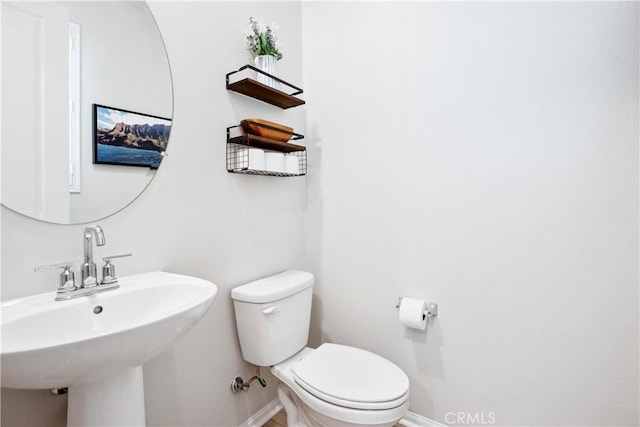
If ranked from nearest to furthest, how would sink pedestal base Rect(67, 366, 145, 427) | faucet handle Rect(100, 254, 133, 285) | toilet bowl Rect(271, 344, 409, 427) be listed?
sink pedestal base Rect(67, 366, 145, 427) → faucet handle Rect(100, 254, 133, 285) → toilet bowl Rect(271, 344, 409, 427)

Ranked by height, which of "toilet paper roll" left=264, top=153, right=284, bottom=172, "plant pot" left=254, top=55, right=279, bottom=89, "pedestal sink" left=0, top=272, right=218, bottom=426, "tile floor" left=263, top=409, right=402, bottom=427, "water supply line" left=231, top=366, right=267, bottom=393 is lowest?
"tile floor" left=263, top=409, right=402, bottom=427

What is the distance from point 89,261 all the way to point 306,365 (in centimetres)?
87

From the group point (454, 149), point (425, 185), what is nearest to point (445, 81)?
point (454, 149)

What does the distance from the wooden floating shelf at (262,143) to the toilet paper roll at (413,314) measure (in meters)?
0.90

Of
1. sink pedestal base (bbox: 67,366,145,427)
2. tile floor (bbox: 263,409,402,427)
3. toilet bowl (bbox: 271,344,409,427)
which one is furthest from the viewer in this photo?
tile floor (bbox: 263,409,402,427)

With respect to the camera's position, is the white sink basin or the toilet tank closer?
the white sink basin

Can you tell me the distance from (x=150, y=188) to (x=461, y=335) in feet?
4.52

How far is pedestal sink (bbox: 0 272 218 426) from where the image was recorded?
0.60 metres

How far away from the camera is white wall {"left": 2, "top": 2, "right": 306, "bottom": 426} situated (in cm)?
89

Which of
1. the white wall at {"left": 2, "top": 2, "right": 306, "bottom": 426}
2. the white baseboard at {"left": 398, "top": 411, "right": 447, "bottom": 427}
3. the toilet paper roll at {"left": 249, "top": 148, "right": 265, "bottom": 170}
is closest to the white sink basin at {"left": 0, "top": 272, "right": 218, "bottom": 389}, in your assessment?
the white wall at {"left": 2, "top": 2, "right": 306, "bottom": 426}

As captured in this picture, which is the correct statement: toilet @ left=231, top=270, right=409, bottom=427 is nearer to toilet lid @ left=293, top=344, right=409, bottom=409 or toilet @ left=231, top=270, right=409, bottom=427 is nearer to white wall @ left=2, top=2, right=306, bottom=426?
toilet lid @ left=293, top=344, right=409, bottom=409

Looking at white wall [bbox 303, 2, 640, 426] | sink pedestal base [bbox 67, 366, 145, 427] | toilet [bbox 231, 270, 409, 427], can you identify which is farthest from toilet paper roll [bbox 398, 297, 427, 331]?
sink pedestal base [bbox 67, 366, 145, 427]

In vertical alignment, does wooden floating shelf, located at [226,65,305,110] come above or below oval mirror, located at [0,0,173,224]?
above

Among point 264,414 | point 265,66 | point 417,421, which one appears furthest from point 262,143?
point 417,421
